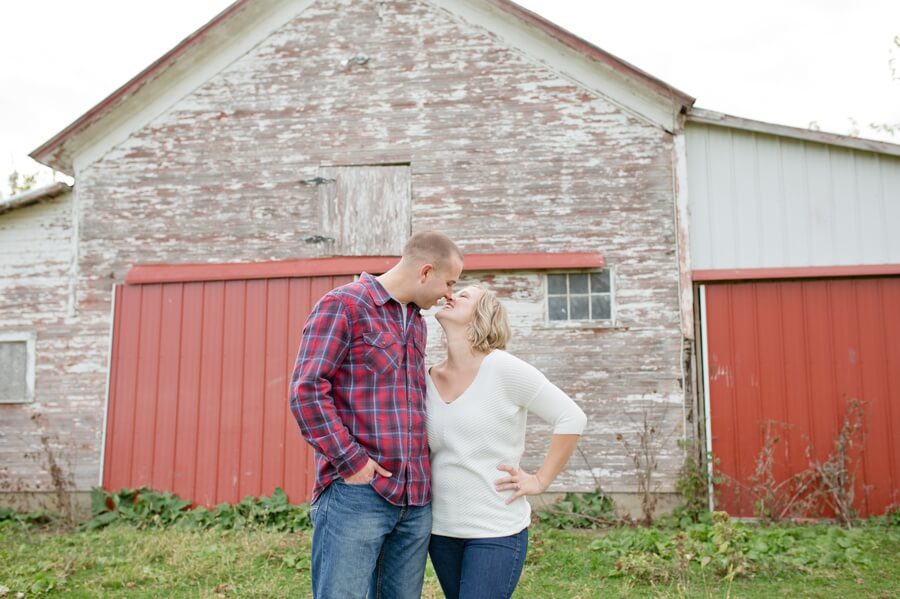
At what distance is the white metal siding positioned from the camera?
306 inches

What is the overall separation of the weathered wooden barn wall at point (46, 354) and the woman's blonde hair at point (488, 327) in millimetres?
7044

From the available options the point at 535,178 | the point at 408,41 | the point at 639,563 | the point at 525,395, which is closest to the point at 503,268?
the point at 535,178

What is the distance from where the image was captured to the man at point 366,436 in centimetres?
259

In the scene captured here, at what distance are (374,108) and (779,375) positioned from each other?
559 cm

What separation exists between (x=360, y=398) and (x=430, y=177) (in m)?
5.98

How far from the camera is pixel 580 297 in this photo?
8.12 metres

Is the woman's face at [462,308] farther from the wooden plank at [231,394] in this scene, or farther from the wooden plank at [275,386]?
the wooden plank at [231,394]

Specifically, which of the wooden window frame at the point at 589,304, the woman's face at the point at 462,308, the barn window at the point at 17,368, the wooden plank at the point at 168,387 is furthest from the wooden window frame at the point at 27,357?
the woman's face at the point at 462,308

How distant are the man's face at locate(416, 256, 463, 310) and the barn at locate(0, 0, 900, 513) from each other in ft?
16.7

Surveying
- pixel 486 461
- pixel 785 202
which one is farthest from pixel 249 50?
pixel 486 461

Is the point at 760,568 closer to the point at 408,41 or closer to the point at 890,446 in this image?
the point at 890,446

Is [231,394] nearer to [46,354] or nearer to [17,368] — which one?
[46,354]

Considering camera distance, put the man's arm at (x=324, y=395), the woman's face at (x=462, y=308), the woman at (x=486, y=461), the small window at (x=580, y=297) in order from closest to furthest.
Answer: the man's arm at (x=324, y=395) < the woman at (x=486, y=461) < the woman's face at (x=462, y=308) < the small window at (x=580, y=297)

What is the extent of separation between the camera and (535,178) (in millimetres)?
8312
